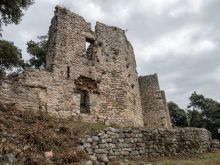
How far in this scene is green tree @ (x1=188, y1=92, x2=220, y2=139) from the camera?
3469 cm

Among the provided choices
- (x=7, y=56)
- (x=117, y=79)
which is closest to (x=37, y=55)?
(x=7, y=56)

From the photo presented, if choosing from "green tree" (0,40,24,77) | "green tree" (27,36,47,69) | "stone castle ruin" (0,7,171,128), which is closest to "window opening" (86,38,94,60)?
"stone castle ruin" (0,7,171,128)

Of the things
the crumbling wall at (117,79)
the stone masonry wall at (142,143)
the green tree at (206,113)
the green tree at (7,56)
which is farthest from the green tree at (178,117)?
the stone masonry wall at (142,143)

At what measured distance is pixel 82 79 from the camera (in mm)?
15633

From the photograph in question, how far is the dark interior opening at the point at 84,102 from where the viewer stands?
50.0 feet

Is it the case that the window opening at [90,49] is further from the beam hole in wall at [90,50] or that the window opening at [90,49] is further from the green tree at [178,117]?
the green tree at [178,117]

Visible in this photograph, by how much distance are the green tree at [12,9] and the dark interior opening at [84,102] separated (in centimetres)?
545

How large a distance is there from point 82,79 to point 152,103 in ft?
25.6

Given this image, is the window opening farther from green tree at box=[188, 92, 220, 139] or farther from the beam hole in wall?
green tree at box=[188, 92, 220, 139]

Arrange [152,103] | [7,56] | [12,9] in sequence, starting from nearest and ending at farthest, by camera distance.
A: [12,9], [7,56], [152,103]

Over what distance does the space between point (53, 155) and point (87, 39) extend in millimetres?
10029

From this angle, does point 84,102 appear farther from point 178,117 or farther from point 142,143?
point 178,117

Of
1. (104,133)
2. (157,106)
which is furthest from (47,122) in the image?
(157,106)

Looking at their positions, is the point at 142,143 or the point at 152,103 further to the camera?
the point at 152,103
